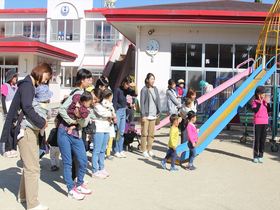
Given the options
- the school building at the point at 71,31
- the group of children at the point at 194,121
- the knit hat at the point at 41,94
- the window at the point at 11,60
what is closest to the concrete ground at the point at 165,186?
the group of children at the point at 194,121

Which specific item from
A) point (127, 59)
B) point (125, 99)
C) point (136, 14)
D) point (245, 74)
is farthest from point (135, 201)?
point (127, 59)

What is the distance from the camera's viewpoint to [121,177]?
7109 mm

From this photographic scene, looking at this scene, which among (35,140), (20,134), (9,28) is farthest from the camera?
(9,28)

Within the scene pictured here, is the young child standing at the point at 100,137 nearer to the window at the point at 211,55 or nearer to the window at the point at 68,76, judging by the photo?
the window at the point at 211,55

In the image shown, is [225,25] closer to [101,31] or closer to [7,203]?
[7,203]

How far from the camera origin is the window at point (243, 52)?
16.8 m

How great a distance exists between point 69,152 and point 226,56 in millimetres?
12439

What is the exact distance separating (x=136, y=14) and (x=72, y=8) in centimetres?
2413

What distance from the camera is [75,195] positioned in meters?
5.67

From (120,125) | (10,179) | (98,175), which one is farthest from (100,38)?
(10,179)

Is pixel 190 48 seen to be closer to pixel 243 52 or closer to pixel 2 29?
pixel 243 52

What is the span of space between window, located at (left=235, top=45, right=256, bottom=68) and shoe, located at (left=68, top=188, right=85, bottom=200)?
12.6 metres

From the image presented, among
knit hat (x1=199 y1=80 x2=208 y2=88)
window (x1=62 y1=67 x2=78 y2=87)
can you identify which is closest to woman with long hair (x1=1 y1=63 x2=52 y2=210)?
knit hat (x1=199 y1=80 x2=208 y2=88)

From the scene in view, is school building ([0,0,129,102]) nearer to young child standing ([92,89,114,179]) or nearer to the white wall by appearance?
the white wall
